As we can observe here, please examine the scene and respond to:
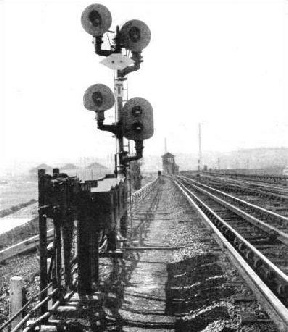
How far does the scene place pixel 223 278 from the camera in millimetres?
6152

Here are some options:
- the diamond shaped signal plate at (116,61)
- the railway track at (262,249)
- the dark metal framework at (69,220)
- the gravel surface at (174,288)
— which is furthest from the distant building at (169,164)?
the dark metal framework at (69,220)

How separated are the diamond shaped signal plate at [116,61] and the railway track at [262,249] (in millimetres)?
5016

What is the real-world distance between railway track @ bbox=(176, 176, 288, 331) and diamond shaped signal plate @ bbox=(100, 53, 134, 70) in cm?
502

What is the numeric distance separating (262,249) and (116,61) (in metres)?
6.16

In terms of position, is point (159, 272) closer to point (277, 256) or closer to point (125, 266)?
point (125, 266)

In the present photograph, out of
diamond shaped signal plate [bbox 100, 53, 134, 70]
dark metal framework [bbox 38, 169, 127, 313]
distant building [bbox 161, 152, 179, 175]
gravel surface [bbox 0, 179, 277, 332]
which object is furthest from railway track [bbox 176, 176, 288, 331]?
distant building [bbox 161, 152, 179, 175]

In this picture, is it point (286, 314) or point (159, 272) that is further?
point (159, 272)

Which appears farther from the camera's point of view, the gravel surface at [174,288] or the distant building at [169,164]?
the distant building at [169,164]

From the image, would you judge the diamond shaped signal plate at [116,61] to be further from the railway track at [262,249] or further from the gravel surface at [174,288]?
the railway track at [262,249]

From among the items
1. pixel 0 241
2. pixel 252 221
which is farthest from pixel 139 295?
pixel 0 241

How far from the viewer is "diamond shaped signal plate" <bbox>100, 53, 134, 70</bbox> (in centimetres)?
1096

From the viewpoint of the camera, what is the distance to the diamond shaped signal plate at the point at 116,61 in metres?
11.0

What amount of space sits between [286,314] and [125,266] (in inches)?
167

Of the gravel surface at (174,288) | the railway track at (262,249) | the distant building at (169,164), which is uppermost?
the distant building at (169,164)
